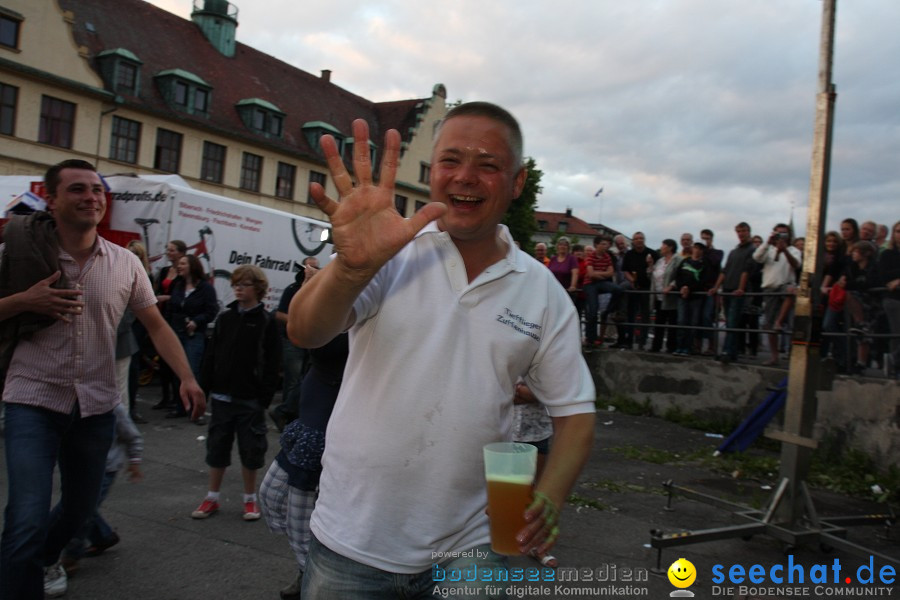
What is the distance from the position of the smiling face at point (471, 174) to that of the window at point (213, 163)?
36.3m

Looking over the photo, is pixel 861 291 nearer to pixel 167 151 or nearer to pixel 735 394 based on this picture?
pixel 735 394

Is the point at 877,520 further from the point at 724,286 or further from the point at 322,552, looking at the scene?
the point at 724,286

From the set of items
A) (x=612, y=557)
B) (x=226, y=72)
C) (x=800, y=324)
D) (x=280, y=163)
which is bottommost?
(x=612, y=557)

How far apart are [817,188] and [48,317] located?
15.3ft

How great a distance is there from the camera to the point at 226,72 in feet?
129

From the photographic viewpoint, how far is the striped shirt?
3.32 m

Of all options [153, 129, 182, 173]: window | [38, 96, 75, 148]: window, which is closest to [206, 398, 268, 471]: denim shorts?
[38, 96, 75, 148]: window

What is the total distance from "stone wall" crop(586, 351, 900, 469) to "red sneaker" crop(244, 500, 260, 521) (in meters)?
4.69

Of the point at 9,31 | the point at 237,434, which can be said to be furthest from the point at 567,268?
the point at 9,31

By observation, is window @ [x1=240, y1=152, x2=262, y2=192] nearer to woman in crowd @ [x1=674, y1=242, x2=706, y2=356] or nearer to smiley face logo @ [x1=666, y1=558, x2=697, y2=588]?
woman in crowd @ [x1=674, y1=242, x2=706, y2=356]

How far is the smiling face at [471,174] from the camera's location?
2.13 metres

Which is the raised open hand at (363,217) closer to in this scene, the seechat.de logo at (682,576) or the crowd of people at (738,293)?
the seechat.de logo at (682,576)

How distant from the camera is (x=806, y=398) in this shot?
4.90 m

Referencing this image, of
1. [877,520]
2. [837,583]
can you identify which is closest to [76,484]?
[837,583]
